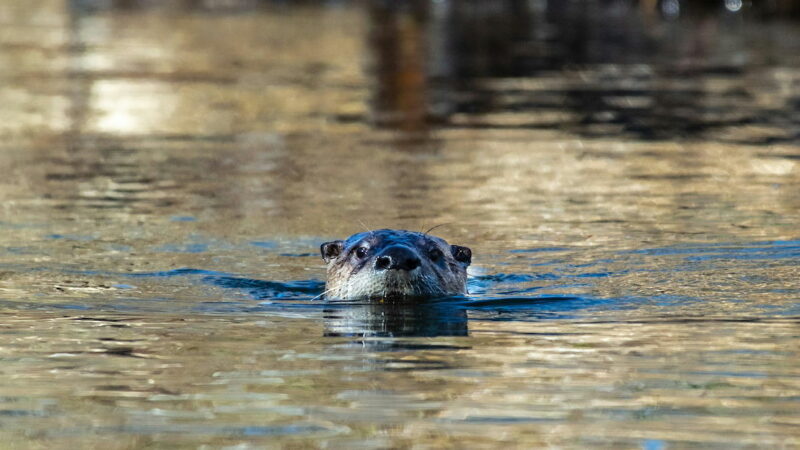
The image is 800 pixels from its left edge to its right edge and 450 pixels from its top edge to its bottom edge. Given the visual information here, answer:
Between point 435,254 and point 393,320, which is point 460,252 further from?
point 393,320

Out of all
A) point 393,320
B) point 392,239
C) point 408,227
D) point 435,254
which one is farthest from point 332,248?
point 408,227

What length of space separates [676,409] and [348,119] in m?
12.9

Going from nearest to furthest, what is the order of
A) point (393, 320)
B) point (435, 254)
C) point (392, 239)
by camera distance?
point (393, 320) → point (392, 239) → point (435, 254)

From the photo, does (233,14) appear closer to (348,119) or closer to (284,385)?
(348,119)

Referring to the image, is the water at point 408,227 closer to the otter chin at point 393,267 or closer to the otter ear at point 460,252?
the otter chin at point 393,267

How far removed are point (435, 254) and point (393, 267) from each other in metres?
0.54

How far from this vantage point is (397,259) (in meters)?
8.13

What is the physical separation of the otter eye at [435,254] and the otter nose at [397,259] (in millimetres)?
390

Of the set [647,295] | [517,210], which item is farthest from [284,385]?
[517,210]

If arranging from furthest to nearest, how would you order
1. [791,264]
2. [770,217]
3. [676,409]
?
[770,217]
[791,264]
[676,409]

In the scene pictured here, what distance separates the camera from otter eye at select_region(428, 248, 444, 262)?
865 centimetres

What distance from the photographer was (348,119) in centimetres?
1872

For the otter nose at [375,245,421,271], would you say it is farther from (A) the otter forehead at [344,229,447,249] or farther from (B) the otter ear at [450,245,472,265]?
(B) the otter ear at [450,245,472,265]

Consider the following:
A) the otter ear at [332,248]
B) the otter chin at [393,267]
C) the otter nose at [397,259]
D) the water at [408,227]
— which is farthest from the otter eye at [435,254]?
the otter ear at [332,248]
